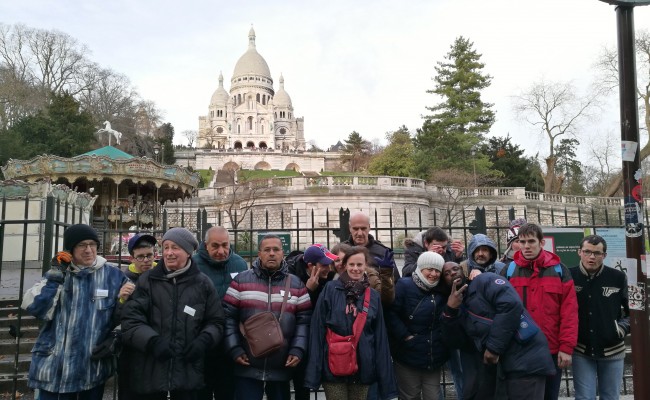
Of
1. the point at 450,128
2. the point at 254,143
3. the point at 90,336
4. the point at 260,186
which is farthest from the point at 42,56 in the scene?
the point at 254,143

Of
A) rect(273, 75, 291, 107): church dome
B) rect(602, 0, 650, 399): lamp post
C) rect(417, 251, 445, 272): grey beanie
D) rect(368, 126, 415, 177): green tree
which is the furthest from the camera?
rect(273, 75, 291, 107): church dome

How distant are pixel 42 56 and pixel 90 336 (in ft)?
162

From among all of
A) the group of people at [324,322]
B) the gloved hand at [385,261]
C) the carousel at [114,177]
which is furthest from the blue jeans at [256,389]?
the carousel at [114,177]

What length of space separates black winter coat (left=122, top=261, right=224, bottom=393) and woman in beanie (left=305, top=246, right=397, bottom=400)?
747mm

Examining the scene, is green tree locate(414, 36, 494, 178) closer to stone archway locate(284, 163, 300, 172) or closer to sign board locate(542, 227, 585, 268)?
sign board locate(542, 227, 585, 268)

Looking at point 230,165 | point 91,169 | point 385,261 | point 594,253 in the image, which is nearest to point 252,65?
point 230,165

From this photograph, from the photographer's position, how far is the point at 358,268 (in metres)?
3.73

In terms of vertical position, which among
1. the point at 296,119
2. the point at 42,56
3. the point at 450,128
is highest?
the point at 296,119

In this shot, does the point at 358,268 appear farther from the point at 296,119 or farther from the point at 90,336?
the point at 296,119

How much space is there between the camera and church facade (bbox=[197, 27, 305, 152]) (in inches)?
3986

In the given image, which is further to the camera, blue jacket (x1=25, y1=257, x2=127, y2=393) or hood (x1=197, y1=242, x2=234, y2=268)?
hood (x1=197, y1=242, x2=234, y2=268)

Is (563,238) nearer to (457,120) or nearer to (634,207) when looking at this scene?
(634,207)

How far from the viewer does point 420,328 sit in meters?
3.95

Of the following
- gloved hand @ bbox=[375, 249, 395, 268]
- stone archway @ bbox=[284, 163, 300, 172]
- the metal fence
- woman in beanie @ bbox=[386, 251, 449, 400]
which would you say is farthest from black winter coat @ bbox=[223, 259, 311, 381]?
stone archway @ bbox=[284, 163, 300, 172]
